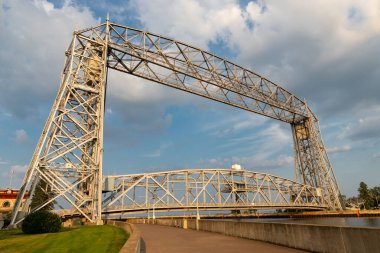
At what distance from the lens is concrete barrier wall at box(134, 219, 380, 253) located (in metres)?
7.02

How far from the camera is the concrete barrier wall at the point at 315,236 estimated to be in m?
7.02

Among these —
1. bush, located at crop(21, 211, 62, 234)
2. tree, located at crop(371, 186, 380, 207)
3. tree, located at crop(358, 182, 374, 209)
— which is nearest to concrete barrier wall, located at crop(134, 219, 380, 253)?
bush, located at crop(21, 211, 62, 234)

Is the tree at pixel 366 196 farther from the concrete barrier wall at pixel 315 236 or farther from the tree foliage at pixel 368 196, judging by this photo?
the concrete barrier wall at pixel 315 236

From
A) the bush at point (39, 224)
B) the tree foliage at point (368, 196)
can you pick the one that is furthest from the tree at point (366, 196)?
the bush at point (39, 224)

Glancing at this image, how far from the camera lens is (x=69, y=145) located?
2981cm

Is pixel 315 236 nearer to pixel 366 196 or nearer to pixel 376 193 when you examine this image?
pixel 366 196

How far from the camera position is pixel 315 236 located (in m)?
9.08

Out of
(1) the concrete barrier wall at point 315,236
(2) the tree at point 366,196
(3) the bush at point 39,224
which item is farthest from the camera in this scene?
(2) the tree at point 366,196

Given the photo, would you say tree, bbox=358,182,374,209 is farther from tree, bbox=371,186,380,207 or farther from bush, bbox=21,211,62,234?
bush, bbox=21,211,62,234

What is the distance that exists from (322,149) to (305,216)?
59.4ft

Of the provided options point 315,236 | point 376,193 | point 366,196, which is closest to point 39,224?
point 315,236

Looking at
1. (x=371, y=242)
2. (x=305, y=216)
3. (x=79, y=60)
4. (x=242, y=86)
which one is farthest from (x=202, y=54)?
(x=305, y=216)

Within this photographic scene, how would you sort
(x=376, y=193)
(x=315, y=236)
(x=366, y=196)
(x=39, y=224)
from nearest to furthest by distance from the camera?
(x=315, y=236) < (x=39, y=224) < (x=366, y=196) < (x=376, y=193)

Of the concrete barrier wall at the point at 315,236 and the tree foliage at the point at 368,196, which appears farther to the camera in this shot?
the tree foliage at the point at 368,196
